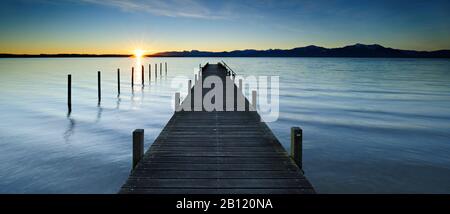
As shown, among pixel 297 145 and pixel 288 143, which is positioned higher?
pixel 297 145

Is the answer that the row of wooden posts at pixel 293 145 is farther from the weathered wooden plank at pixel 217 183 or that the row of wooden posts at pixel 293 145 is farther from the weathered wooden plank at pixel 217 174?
the weathered wooden plank at pixel 217 183

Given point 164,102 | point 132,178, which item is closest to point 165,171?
point 132,178

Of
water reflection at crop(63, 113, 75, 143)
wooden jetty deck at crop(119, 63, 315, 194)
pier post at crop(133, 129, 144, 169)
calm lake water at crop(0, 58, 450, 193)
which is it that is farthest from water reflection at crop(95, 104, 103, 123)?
pier post at crop(133, 129, 144, 169)

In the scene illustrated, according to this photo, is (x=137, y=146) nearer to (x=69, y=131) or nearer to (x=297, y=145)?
(x=297, y=145)

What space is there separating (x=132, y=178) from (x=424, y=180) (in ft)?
25.8

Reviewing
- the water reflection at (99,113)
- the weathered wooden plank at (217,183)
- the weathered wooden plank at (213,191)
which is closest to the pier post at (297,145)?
the weathered wooden plank at (217,183)

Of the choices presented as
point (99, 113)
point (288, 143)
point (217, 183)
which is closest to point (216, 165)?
point (217, 183)

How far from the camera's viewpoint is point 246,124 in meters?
11.0

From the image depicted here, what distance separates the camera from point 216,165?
6.84 m

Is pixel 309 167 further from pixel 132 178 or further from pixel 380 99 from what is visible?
pixel 380 99

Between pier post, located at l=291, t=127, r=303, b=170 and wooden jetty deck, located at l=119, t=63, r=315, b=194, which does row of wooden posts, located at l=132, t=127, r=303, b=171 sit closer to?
pier post, located at l=291, t=127, r=303, b=170

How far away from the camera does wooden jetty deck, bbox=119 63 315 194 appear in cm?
571

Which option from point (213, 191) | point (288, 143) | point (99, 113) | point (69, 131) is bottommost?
point (288, 143)

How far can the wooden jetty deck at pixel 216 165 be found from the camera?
225 inches
